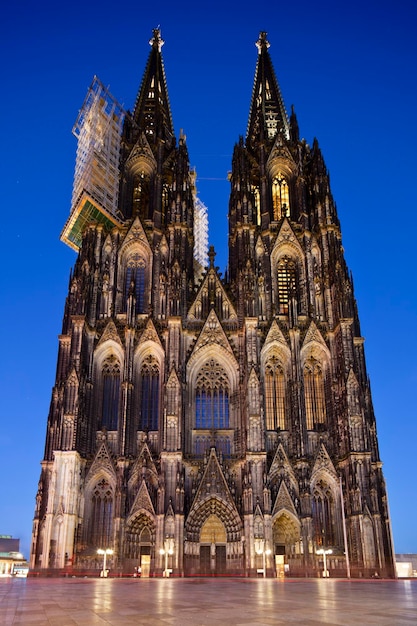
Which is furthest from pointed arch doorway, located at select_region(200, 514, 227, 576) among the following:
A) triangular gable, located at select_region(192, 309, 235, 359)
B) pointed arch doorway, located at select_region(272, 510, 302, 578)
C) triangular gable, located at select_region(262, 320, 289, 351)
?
triangular gable, located at select_region(262, 320, 289, 351)

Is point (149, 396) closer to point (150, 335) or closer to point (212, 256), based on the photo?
point (150, 335)

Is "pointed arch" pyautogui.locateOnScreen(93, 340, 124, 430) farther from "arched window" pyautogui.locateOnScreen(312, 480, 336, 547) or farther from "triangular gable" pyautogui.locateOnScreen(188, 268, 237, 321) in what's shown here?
"arched window" pyautogui.locateOnScreen(312, 480, 336, 547)

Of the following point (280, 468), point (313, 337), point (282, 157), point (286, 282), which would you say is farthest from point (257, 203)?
point (280, 468)

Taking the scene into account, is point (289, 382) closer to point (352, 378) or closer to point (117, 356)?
point (352, 378)

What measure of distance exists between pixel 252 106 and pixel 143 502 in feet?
144

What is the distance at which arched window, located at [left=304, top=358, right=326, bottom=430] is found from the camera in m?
42.3

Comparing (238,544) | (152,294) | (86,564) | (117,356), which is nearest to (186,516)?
(238,544)

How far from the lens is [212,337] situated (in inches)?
1735

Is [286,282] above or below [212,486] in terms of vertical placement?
above

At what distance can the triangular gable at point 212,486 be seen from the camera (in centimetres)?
3866

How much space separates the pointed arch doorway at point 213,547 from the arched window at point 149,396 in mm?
7703

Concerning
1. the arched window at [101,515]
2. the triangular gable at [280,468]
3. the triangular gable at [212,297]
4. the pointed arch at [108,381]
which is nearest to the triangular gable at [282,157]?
the triangular gable at [212,297]

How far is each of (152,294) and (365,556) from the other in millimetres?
24122

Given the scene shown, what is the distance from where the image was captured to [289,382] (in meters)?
42.6
